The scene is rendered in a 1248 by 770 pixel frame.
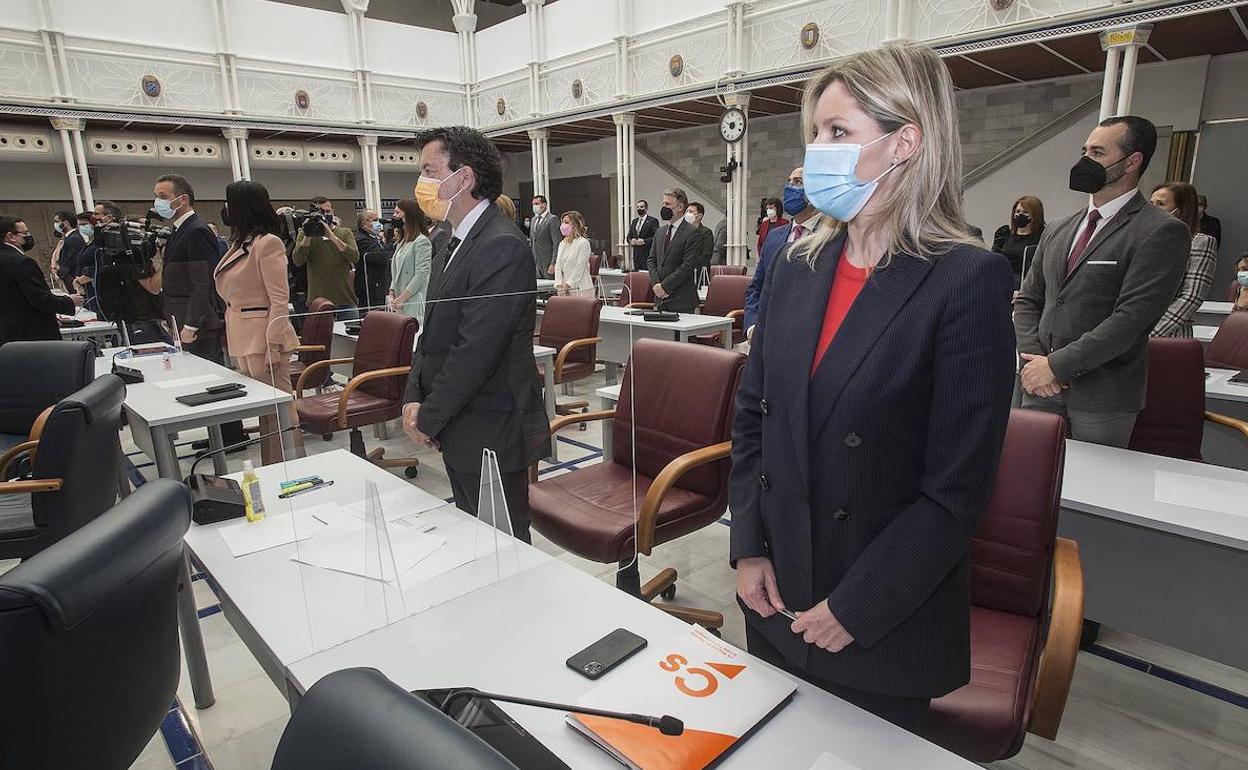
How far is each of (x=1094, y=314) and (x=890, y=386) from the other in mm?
1703

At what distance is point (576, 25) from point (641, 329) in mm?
8750

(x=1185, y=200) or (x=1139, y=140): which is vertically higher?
(x=1139, y=140)

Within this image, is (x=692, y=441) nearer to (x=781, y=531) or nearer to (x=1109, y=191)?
(x=781, y=531)

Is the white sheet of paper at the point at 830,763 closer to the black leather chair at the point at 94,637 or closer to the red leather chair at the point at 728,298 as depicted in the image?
the black leather chair at the point at 94,637

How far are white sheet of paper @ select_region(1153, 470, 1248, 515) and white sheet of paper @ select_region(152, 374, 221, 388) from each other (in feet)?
12.4

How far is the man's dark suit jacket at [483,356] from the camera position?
1.97 metres

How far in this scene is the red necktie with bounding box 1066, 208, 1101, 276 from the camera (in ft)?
7.31

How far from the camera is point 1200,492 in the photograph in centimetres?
173

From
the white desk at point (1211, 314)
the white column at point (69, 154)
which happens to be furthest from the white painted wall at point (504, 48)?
the white desk at point (1211, 314)

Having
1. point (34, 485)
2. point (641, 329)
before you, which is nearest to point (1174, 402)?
point (641, 329)

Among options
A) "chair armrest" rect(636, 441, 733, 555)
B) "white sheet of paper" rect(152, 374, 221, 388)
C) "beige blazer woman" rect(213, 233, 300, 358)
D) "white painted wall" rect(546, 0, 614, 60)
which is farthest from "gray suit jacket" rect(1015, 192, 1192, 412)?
"white painted wall" rect(546, 0, 614, 60)

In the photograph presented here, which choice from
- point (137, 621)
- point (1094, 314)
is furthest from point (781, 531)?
point (1094, 314)

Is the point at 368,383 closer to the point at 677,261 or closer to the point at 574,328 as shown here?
the point at 574,328

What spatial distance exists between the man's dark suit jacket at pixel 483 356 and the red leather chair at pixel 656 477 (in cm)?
27
